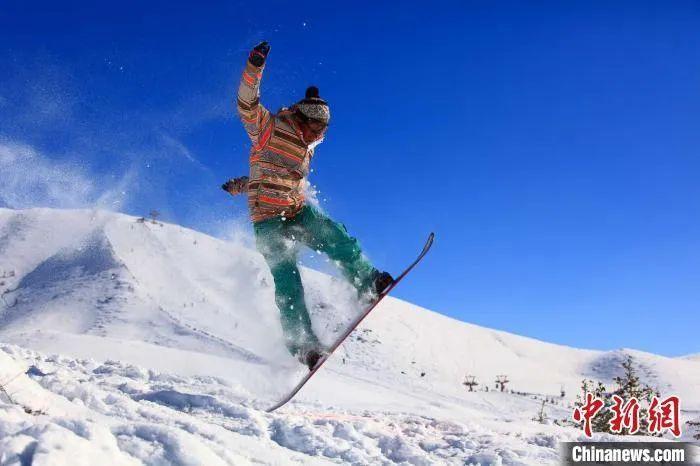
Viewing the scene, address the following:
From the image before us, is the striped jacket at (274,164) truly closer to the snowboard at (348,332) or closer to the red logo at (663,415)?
the snowboard at (348,332)

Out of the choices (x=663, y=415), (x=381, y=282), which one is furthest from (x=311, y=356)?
(x=663, y=415)

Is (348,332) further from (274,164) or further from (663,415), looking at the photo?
(663,415)

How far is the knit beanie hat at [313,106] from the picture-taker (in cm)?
523

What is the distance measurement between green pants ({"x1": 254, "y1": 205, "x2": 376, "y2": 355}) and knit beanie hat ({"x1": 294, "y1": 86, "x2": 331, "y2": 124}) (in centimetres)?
92

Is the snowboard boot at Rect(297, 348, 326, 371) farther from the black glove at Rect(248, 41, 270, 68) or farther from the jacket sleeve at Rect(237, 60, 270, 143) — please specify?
the black glove at Rect(248, 41, 270, 68)

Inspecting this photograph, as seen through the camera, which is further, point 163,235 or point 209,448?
point 163,235

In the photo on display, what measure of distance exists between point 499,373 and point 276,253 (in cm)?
2620

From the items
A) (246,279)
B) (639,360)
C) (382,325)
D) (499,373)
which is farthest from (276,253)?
(639,360)

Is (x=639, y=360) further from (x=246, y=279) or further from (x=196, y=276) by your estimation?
(x=246, y=279)

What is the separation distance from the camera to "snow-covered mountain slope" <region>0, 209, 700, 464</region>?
2.66m

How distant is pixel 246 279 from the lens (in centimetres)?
720

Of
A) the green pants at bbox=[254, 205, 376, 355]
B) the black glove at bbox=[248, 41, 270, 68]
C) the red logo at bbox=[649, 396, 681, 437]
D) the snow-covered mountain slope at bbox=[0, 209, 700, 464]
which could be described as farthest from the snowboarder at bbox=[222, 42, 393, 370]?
the red logo at bbox=[649, 396, 681, 437]

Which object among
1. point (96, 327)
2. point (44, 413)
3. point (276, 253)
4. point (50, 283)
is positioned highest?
point (50, 283)

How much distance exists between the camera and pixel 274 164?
5.17 m
